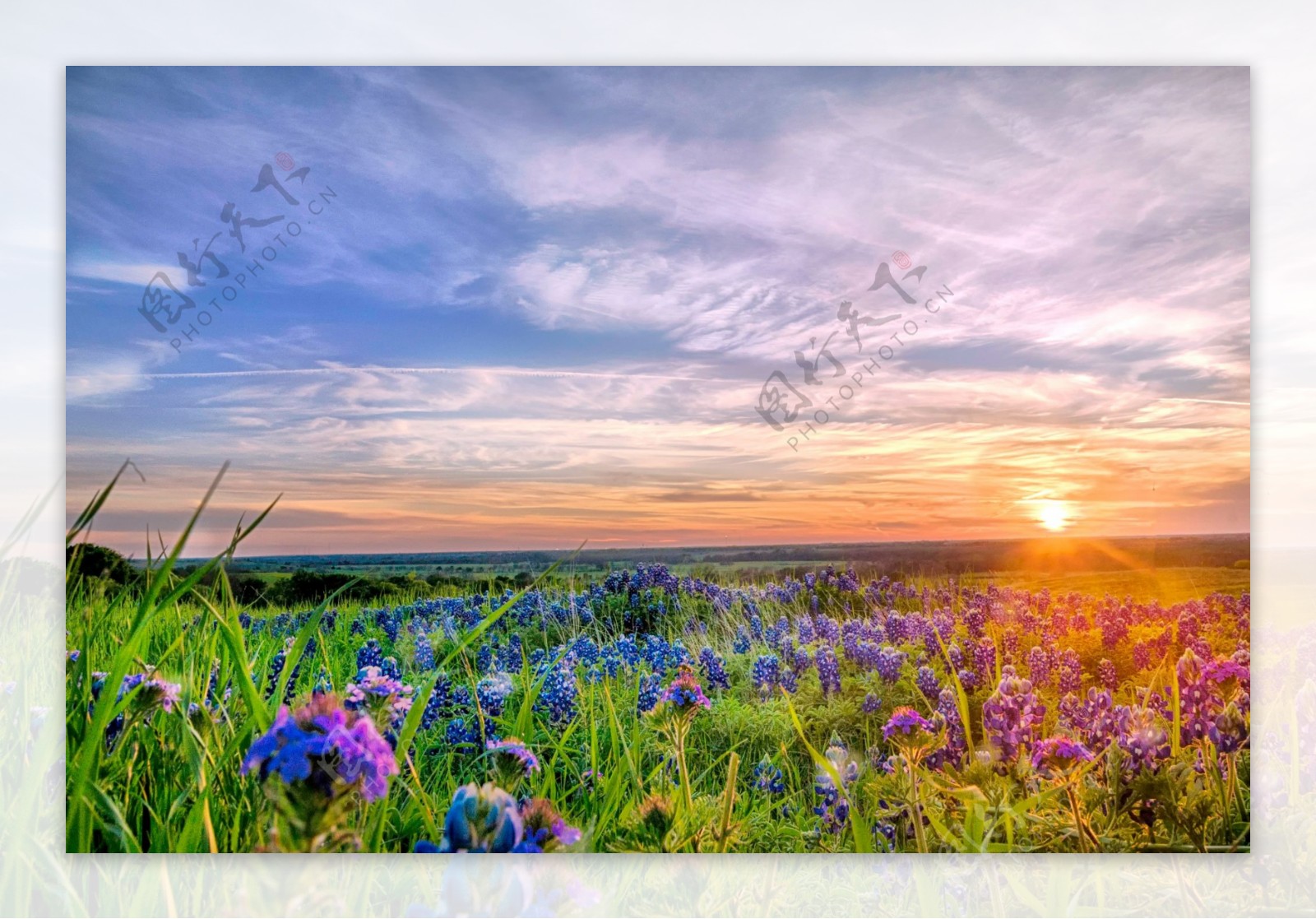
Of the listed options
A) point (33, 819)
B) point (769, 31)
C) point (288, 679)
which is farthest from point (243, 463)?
point (769, 31)

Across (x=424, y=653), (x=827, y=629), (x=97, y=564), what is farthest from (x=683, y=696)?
(x=97, y=564)

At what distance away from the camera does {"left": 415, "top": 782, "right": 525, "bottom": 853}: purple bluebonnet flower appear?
2406 millimetres

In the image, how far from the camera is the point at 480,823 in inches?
98.2

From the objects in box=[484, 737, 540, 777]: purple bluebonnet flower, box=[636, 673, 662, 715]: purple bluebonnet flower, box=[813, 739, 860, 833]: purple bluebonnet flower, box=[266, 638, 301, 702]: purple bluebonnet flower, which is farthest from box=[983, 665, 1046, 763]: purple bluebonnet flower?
box=[266, 638, 301, 702]: purple bluebonnet flower

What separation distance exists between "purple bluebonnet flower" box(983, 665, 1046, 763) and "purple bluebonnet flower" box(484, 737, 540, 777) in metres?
1.25

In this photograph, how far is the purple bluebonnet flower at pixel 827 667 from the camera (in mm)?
2664

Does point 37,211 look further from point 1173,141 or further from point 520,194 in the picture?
point 1173,141

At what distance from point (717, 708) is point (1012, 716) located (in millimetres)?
805

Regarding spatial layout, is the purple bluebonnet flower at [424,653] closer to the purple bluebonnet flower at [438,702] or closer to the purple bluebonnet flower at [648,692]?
the purple bluebonnet flower at [438,702]

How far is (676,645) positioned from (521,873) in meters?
0.74

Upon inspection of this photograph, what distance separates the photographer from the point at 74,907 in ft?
8.66

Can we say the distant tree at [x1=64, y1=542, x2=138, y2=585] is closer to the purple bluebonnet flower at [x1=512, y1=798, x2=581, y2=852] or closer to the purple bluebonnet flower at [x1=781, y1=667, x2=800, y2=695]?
the purple bluebonnet flower at [x1=512, y1=798, x2=581, y2=852]

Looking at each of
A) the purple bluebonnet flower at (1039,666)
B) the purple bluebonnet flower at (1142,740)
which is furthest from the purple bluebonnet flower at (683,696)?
the purple bluebonnet flower at (1142,740)

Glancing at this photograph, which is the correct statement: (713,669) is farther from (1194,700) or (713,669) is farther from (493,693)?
(1194,700)
